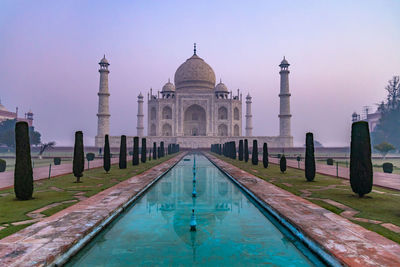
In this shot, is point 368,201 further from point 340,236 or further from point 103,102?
point 103,102

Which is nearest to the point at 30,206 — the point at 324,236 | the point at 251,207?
the point at 251,207

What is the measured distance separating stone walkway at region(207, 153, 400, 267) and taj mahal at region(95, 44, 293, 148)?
115 feet

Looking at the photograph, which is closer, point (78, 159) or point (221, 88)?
point (78, 159)

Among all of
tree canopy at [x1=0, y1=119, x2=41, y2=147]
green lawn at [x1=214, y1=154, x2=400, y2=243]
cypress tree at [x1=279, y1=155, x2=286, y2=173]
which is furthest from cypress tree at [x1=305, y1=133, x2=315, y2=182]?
tree canopy at [x1=0, y1=119, x2=41, y2=147]

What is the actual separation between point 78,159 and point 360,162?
27.4 ft

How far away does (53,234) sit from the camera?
4.01m

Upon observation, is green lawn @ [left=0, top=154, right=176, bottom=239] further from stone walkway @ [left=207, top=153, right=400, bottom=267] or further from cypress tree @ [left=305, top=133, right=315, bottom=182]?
cypress tree @ [left=305, top=133, right=315, bottom=182]

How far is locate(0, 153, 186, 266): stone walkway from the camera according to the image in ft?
10.5

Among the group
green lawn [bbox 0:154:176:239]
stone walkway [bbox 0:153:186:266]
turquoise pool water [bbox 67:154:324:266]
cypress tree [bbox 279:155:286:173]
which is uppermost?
cypress tree [bbox 279:155:286:173]

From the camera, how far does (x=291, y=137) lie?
40531 mm

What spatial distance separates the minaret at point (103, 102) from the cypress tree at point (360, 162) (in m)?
35.4

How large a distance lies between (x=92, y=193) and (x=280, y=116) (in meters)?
35.9

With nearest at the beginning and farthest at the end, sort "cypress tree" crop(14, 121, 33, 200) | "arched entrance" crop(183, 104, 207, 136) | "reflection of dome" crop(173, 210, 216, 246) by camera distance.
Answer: "reflection of dome" crop(173, 210, 216, 246) < "cypress tree" crop(14, 121, 33, 200) < "arched entrance" crop(183, 104, 207, 136)

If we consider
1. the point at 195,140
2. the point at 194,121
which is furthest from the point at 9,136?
the point at 194,121
